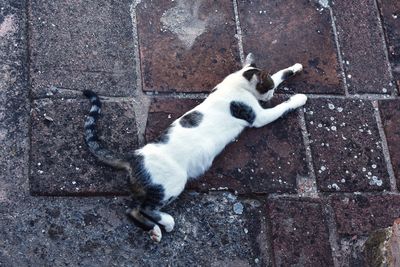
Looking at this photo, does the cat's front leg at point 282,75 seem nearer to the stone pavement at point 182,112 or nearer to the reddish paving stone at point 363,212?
the stone pavement at point 182,112

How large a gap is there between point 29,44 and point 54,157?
0.63 m

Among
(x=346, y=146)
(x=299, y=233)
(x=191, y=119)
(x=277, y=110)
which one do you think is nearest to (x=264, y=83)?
(x=277, y=110)

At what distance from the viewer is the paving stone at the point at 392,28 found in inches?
133

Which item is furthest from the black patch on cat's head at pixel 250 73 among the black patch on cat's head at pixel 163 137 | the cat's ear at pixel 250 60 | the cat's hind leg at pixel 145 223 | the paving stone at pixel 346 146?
the cat's hind leg at pixel 145 223

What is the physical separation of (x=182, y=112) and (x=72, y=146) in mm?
558

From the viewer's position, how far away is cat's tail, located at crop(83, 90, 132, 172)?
9.15 ft

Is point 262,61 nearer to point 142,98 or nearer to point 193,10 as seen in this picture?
point 193,10

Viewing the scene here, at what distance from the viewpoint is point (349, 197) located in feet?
9.74

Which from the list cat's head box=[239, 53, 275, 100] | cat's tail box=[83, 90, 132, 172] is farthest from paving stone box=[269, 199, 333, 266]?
cat's tail box=[83, 90, 132, 172]

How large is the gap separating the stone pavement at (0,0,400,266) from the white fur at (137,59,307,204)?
0.29 feet

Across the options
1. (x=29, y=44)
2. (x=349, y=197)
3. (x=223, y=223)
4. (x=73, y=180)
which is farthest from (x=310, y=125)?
(x=29, y=44)

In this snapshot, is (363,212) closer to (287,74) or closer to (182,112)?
(287,74)

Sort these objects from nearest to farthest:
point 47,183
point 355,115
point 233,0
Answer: point 47,183 → point 355,115 → point 233,0

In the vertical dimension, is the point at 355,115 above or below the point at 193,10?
below
